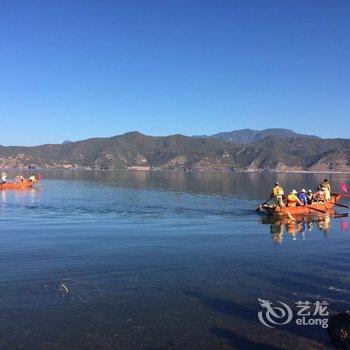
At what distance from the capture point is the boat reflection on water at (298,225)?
3178cm

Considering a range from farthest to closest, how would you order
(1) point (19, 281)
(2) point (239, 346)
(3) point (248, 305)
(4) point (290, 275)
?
1. (4) point (290, 275)
2. (1) point (19, 281)
3. (3) point (248, 305)
4. (2) point (239, 346)

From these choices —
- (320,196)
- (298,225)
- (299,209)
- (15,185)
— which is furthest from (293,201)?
(15,185)

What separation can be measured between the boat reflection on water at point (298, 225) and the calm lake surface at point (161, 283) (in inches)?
8.6

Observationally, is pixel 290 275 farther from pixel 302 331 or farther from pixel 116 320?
pixel 116 320

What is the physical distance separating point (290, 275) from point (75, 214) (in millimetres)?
26131

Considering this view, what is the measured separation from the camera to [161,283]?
59.6 feet

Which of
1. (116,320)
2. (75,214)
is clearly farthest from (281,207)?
(116,320)

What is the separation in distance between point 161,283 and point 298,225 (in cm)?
2166

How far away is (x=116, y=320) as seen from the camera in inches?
565

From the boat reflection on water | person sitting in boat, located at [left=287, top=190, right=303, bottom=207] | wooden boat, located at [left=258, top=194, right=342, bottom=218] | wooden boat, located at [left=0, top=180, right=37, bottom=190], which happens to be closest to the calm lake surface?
the boat reflection on water

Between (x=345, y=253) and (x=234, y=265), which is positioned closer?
(x=234, y=265)

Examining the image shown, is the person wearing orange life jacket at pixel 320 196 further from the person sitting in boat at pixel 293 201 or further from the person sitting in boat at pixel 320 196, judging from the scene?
the person sitting in boat at pixel 293 201

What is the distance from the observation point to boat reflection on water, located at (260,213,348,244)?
104 feet

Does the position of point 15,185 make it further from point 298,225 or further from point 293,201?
point 298,225
